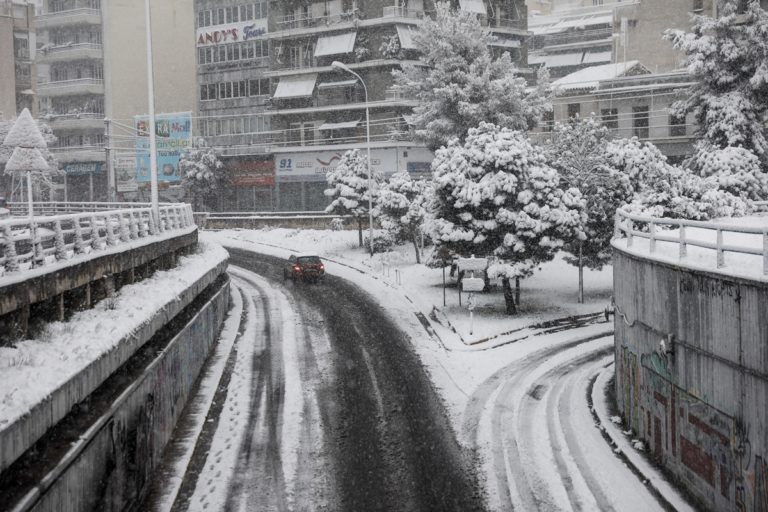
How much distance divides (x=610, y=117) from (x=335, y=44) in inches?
948

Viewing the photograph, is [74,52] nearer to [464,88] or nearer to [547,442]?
[464,88]

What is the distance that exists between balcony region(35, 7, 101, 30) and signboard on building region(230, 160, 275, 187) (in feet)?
71.3

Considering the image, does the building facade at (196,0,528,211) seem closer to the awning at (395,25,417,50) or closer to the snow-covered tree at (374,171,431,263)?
the awning at (395,25,417,50)

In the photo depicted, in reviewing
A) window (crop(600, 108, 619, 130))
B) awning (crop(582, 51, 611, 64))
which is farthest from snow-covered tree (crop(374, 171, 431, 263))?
awning (crop(582, 51, 611, 64))

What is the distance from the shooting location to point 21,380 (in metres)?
11.4

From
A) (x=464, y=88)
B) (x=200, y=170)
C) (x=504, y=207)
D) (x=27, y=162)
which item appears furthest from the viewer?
(x=200, y=170)

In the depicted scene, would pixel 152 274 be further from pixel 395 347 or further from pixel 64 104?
pixel 64 104

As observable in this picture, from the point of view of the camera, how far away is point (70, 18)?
265ft

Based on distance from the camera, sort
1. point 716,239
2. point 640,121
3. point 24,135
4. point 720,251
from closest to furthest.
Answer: point 720,251 → point 716,239 → point 24,135 → point 640,121

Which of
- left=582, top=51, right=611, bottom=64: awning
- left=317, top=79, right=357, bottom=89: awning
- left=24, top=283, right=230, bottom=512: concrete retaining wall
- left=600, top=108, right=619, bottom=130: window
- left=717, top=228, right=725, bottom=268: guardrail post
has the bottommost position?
left=24, top=283, right=230, bottom=512: concrete retaining wall

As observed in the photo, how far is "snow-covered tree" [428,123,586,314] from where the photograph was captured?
33.6m

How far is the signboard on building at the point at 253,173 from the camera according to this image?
7288 cm

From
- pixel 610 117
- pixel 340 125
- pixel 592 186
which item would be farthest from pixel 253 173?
pixel 592 186

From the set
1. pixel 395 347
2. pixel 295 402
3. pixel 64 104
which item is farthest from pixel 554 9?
pixel 295 402
